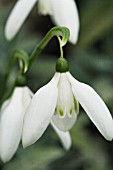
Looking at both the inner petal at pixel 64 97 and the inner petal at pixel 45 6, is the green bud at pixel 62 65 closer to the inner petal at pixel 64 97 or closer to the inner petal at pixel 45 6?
the inner petal at pixel 64 97

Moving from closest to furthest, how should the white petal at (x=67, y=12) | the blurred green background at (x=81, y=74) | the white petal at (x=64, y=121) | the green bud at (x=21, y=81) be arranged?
the white petal at (x=64, y=121) → the green bud at (x=21, y=81) → the white petal at (x=67, y=12) → the blurred green background at (x=81, y=74)

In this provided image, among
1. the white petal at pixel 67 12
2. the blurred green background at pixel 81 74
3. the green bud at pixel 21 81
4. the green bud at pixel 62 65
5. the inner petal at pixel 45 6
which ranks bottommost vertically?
the blurred green background at pixel 81 74

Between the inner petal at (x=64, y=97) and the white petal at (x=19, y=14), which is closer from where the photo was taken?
the inner petal at (x=64, y=97)

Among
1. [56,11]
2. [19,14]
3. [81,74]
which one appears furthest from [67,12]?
[81,74]

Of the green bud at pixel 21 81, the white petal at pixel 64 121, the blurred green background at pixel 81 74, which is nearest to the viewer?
the white petal at pixel 64 121

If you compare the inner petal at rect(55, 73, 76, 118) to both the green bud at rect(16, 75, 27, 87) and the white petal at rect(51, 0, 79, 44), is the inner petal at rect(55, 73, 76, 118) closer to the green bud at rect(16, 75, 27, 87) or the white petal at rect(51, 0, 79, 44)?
the green bud at rect(16, 75, 27, 87)

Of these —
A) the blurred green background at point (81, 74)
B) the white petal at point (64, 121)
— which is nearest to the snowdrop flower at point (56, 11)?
the white petal at point (64, 121)

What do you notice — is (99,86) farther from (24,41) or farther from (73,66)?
(24,41)

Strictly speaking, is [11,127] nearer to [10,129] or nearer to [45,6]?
[10,129]
